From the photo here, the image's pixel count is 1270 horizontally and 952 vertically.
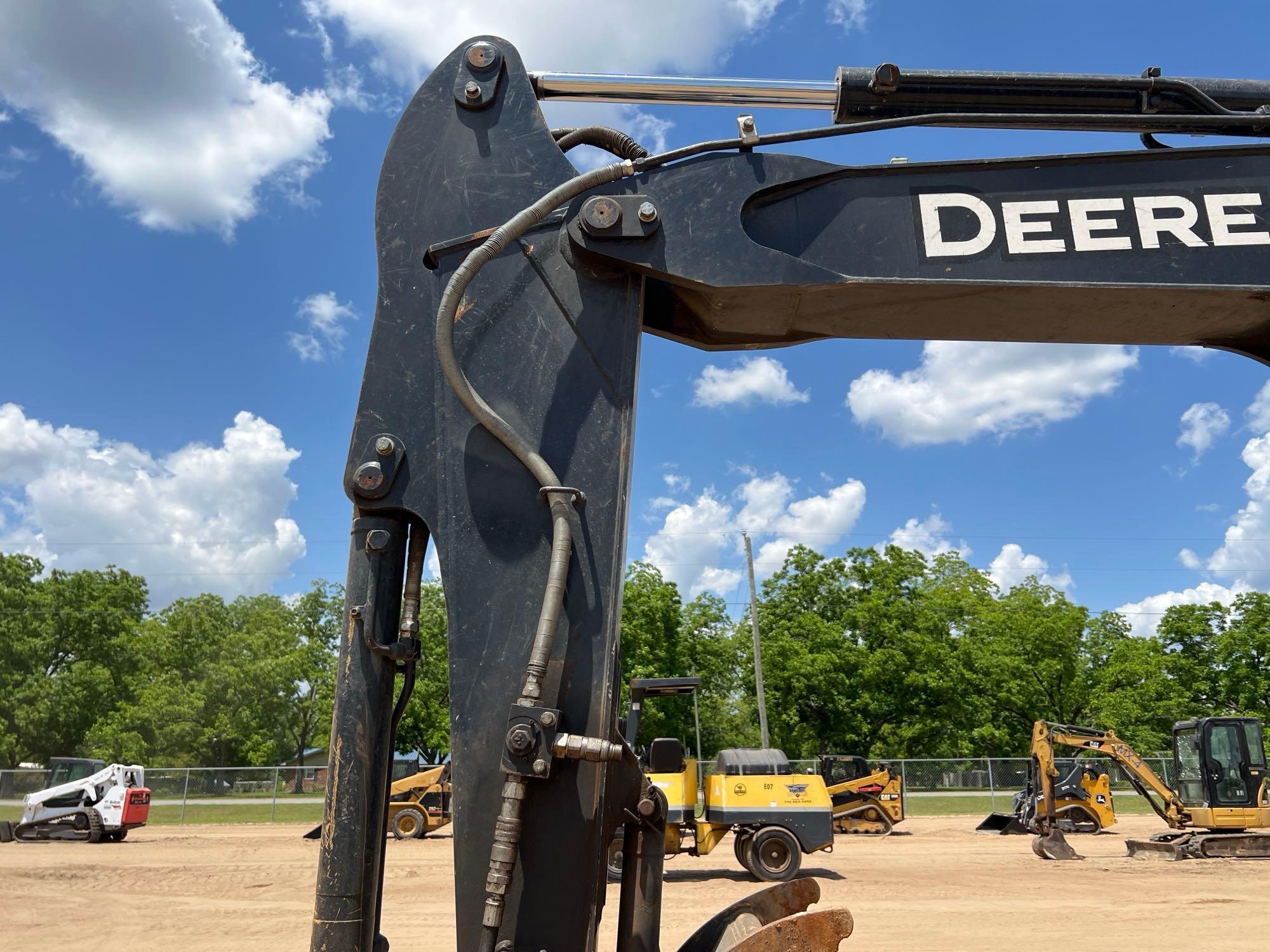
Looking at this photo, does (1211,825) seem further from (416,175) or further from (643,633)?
(643,633)

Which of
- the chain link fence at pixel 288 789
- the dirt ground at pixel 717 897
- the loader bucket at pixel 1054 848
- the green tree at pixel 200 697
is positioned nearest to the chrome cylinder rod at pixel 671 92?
the dirt ground at pixel 717 897

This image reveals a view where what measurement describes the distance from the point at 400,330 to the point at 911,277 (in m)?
1.51

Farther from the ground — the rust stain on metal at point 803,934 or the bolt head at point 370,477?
the bolt head at point 370,477

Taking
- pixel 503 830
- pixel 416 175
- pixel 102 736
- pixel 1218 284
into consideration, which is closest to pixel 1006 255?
pixel 1218 284

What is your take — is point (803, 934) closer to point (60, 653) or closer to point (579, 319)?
point (579, 319)

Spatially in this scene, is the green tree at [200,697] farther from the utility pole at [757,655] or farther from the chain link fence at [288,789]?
the utility pole at [757,655]

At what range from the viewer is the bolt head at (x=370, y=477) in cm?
257

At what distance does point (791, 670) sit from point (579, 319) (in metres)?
39.7

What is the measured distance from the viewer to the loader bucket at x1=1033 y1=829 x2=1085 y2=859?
52.1 ft

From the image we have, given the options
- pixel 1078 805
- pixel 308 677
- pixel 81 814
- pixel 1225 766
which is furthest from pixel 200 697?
pixel 1225 766

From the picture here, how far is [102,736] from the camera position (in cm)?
4147

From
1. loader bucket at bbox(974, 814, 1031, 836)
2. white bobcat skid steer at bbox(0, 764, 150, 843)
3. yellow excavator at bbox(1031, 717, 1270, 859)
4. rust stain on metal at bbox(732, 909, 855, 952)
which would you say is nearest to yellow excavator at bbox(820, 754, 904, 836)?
loader bucket at bbox(974, 814, 1031, 836)

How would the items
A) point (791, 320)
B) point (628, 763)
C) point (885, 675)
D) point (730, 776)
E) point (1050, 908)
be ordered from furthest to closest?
point (885, 675) → point (730, 776) → point (1050, 908) → point (791, 320) → point (628, 763)

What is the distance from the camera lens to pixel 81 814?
63.8 feet
